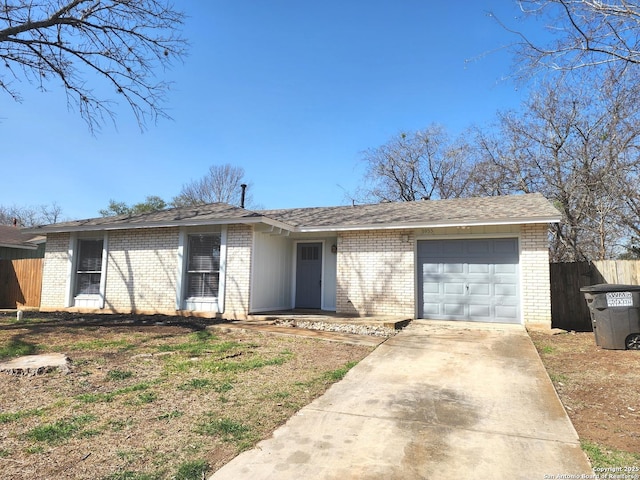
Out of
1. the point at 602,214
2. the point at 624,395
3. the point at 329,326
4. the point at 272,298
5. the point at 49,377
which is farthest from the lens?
the point at 602,214

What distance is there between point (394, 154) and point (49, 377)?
2514 cm

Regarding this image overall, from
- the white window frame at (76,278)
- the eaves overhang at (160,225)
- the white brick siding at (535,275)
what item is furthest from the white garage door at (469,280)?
the white window frame at (76,278)

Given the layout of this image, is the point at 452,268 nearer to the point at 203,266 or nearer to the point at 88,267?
the point at 203,266

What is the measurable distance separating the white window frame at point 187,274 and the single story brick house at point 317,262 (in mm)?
30

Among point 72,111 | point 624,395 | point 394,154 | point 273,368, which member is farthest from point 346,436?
point 394,154

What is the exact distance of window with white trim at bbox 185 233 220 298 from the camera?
35.8 feet

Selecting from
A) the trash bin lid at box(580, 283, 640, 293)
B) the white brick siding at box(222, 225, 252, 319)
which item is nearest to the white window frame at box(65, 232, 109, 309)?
the white brick siding at box(222, 225, 252, 319)

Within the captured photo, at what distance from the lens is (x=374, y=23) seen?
32.0ft

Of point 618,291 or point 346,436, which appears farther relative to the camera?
point 618,291

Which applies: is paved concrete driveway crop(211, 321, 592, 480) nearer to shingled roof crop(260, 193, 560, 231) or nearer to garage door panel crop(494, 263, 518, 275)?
garage door panel crop(494, 263, 518, 275)

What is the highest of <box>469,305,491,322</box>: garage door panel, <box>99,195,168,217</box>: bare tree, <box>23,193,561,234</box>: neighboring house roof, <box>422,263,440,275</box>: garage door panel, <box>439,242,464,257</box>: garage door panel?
<box>99,195,168,217</box>: bare tree

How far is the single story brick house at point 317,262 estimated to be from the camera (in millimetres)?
9555

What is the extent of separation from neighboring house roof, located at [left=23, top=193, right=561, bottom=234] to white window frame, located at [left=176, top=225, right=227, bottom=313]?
1.49ft

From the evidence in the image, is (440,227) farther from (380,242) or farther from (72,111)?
(72,111)
